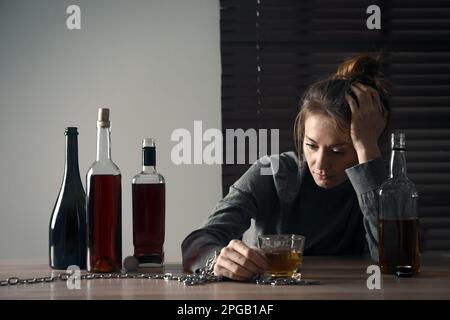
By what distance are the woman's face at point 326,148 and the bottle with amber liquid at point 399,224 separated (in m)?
0.45

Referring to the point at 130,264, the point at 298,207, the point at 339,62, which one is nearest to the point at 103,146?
the point at 130,264

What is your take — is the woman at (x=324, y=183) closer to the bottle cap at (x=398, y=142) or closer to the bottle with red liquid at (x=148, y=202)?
the bottle with red liquid at (x=148, y=202)

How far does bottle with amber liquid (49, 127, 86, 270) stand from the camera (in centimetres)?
129

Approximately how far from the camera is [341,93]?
1676mm

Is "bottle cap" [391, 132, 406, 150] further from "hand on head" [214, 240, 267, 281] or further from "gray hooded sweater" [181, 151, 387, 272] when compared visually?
"gray hooded sweater" [181, 151, 387, 272]

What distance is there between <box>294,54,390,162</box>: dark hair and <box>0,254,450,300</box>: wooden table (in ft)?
1.64

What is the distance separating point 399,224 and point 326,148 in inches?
19.4

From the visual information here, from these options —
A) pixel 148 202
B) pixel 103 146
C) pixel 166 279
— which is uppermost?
pixel 103 146

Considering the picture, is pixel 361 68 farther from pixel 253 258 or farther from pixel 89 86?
pixel 89 86

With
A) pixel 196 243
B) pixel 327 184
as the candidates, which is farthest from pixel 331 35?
pixel 196 243

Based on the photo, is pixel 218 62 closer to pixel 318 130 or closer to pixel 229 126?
pixel 229 126

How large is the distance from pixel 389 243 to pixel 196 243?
387 mm

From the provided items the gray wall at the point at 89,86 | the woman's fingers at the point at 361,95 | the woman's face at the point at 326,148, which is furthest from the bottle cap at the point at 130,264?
the gray wall at the point at 89,86

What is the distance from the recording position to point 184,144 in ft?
9.36
